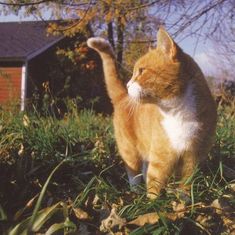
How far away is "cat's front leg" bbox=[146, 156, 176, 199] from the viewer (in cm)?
338

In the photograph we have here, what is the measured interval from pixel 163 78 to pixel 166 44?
0.73 feet

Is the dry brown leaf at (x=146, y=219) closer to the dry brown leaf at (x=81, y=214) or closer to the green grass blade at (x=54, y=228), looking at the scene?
the dry brown leaf at (x=81, y=214)

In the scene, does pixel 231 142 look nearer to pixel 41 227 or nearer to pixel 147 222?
pixel 147 222

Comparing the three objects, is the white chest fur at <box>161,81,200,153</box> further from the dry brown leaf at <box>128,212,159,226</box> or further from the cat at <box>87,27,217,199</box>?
the dry brown leaf at <box>128,212,159,226</box>

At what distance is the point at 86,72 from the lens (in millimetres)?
21547

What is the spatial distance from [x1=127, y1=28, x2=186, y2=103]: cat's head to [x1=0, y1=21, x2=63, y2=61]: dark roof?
16143 mm

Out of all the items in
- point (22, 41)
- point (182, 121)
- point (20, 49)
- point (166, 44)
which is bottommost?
point (20, 49)

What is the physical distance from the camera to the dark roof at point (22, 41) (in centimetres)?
2014

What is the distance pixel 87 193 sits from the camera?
10.8 feet

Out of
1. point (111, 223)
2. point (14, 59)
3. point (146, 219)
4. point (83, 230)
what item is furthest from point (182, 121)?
Result: point (14, 59)

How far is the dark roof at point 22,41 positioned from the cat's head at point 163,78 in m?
16.1

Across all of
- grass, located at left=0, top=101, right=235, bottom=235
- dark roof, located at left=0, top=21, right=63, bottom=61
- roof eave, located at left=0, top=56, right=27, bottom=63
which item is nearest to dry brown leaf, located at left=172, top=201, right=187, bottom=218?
grass, located at left=0, top=101, right=235, bottom=235

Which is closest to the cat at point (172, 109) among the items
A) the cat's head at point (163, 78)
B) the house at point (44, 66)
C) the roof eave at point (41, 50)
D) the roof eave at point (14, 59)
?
the cat's head at point (163, 78)

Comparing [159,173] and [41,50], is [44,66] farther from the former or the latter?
[159,173]
